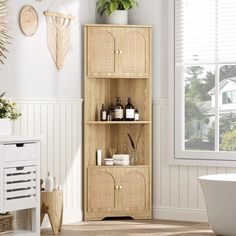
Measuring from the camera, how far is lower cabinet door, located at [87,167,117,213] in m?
7.33

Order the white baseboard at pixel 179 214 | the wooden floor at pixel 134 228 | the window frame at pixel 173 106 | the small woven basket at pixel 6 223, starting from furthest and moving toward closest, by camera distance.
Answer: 1. the window frame at pixel 173 106
2. the white baseboard at pixel 179 214
3. the wooden floor at pixel 134 228
4. the small woven basket at pixel 6 223

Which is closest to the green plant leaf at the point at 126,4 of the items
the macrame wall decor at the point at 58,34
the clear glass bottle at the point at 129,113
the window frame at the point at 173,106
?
the window frame at the point at 173,106

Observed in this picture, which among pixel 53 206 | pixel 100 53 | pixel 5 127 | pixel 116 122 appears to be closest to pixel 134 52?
pixel 100 53

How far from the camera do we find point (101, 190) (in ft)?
24.1

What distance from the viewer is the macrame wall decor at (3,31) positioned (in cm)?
629

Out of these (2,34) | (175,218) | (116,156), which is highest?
(2,34)

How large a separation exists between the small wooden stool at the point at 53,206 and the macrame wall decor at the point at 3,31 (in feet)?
4.19

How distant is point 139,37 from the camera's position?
7426 millimetres

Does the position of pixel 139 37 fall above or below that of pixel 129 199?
above

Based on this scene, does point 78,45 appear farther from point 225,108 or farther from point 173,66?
point 225,108

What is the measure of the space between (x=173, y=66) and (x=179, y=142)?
794mm

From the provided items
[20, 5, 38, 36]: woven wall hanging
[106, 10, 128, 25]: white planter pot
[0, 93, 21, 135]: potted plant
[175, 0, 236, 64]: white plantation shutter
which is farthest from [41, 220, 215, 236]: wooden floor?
[106, 10, 128, 25]: white planter pot

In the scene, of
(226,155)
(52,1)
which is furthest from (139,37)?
(226,155)

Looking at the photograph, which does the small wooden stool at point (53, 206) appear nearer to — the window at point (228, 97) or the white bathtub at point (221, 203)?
the white bathtub at point (221, 203)
